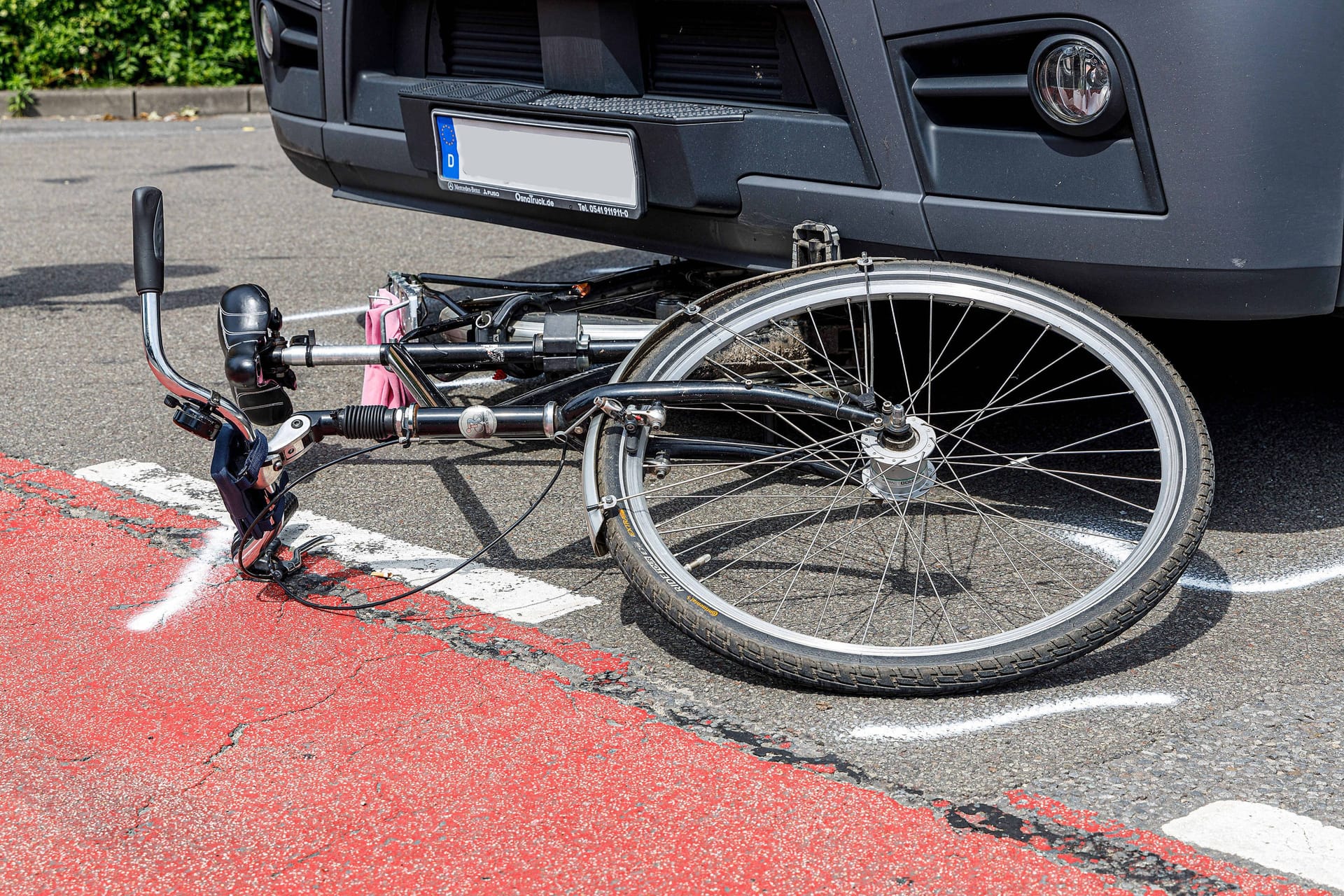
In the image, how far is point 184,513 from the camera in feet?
10.2

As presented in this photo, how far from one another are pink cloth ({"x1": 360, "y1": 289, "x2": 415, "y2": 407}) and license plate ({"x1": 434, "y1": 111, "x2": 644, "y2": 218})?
1.23 ft

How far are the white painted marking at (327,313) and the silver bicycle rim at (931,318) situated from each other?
2.49 meters

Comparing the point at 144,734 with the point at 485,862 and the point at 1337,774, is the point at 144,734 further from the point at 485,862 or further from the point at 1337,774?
the point at 1337,774

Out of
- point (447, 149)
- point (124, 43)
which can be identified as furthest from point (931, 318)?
point (124, 43)

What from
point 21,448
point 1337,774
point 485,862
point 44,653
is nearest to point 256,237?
point 21,448

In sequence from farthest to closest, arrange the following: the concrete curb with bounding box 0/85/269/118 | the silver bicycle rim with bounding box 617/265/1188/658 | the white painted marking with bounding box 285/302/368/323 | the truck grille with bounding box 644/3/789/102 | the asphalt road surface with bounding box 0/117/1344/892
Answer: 1. the concrete curb with bounding box 0/85/269/118
2. the white painted marking with bounding box 285/302/368/323
3. the truck grille with bounding box 644/3/789/102
4. the silver bicycle rim with bounding box 617/265/1188/658
5. the asphalt road surface with bounding box 0/117/1344/892

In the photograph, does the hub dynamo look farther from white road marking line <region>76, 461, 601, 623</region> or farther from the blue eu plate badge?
the blue eu plate badge

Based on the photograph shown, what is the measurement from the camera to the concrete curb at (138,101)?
428 inches

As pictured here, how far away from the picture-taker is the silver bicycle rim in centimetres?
225

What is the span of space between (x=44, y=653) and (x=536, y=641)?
0.90 m

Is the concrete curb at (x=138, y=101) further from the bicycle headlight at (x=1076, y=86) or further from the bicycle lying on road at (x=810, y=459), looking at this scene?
the bicycle headlight at (x=1076, y=86)

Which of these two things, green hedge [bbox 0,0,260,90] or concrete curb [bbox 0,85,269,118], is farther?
green hedge [bbox 0,0,260,90]

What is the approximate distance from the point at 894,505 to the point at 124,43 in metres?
10.8

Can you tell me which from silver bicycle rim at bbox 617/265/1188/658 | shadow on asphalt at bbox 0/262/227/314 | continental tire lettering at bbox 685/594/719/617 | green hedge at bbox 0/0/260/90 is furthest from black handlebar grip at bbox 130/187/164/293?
green hedge at bbox 0/0/260/90
